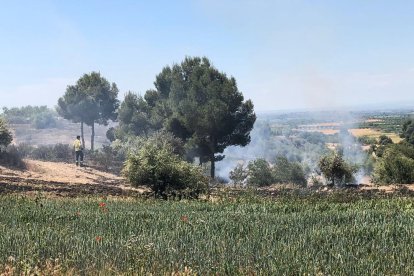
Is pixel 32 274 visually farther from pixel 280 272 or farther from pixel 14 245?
pixel 280 272

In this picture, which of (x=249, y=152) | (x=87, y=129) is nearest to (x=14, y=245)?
(x=249, y=152)

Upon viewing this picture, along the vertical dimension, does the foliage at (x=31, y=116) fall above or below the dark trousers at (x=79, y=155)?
above

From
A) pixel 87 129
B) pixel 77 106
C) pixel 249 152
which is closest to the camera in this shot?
pixel 77 106

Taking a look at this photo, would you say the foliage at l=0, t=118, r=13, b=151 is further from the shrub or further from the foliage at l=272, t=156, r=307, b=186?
the foliage at l=272, t=156, r=307, b=186

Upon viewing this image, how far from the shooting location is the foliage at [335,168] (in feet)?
89.4

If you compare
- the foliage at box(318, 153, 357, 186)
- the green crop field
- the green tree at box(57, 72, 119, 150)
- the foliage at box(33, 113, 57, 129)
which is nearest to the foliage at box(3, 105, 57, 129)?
the foliage at box(33, 113, 57, 129)

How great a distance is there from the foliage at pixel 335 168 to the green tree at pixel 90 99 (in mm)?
32723

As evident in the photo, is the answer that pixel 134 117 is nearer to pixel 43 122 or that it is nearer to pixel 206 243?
pixel 206 243

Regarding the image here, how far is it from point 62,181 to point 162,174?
9.87 metres

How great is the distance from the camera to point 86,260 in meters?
6.96

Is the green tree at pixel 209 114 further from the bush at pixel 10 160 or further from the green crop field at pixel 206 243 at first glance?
the green crop field at pixel 206 243

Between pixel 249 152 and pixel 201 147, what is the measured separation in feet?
152

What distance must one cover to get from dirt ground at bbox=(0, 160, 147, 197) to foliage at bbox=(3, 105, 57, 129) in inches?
1825

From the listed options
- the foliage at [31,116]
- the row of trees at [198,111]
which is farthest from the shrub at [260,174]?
the foliage at [31,116]
